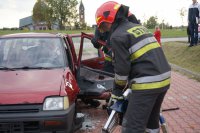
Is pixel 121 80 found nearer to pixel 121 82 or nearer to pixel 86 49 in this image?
pixel 121 82

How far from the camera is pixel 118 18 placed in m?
4.07

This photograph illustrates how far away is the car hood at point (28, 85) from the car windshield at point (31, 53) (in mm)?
306

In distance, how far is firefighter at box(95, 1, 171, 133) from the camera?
12.9 ft

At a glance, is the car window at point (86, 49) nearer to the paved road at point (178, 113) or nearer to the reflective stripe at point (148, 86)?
the paved road at point (178, 113)

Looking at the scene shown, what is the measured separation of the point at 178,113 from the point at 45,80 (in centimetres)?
305

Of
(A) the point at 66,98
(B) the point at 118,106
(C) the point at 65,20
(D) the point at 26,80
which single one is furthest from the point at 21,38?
(C) the point at 65,20

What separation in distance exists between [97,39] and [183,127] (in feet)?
7.63

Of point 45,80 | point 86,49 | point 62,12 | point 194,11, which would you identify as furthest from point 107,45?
point 62,12

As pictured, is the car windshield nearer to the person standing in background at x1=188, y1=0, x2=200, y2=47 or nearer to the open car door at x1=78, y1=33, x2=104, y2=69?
the open car door at x1=78, y1=33, x2=104, y2=69

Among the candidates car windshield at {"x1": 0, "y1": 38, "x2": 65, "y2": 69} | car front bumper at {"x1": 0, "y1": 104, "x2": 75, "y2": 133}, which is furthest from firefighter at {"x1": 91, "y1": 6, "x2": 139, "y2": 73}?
car front bumper at {"x1": 0, "y1": 104, "x2": 75, "y2": 133}

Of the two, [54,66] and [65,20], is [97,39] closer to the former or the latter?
[54,66]

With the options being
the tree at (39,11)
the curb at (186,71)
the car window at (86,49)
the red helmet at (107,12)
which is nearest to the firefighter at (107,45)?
the car window at (86,49)

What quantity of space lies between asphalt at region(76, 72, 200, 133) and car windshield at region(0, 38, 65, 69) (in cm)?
132

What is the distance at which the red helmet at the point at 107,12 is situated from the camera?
406 cm
